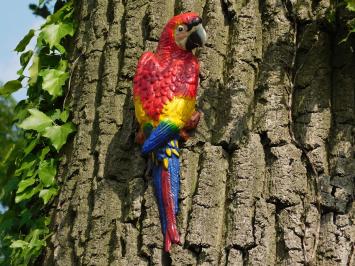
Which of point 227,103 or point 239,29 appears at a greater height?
point 239,29

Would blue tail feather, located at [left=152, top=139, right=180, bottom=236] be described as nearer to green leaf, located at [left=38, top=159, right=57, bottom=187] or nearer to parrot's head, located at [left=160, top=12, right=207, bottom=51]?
parrot's head, located at [left=160, top=12, right=207, bottom=51]

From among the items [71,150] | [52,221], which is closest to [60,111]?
[71,150]

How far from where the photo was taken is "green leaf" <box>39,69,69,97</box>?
3324 millimetres

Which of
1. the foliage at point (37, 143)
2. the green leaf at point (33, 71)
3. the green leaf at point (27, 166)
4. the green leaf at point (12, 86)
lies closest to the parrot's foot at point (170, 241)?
the foliage at point (37, 143)

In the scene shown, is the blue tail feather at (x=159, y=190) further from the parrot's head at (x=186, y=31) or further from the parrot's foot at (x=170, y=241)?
the parrot's head at (x=186, y=31)

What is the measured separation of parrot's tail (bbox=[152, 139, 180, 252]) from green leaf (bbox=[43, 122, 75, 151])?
0.56m

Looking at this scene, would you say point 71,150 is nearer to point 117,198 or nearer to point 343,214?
point 117,198

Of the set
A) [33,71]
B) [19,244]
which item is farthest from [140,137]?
[33,71]

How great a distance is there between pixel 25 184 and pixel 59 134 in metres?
0.28

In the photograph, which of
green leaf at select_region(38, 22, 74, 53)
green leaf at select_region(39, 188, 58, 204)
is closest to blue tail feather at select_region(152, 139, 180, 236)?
green leaf at select_region(39, 188, 58, 204)

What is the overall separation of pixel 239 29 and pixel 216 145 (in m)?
0.54

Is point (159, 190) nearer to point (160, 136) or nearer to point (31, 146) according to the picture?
point (160, 136)

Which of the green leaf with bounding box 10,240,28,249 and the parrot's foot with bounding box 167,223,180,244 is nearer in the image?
the parrot's foot with bounding box 167,223,180,244

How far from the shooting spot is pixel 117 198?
9.34 feet
